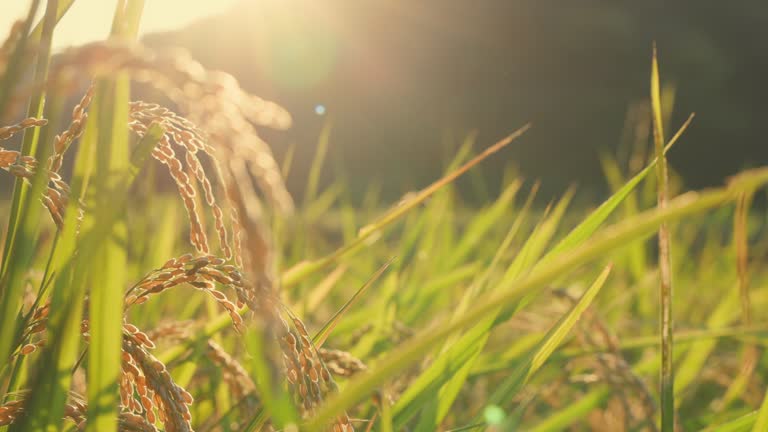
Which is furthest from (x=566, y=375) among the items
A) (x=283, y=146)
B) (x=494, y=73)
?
(x=494, y=73)

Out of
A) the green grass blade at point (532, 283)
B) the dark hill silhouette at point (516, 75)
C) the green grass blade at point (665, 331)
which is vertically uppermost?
the dark hill silhouette at point (516, 75)

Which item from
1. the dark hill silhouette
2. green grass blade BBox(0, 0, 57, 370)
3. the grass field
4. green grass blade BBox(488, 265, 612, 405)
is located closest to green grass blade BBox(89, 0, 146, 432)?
the grass field

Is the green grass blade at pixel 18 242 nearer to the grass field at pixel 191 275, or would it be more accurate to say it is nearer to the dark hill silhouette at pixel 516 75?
the grass field at pixel 191 275

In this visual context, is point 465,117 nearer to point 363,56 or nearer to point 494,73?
point 494,73

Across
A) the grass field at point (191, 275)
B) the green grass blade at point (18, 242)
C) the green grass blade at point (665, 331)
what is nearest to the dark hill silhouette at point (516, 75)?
the grass field at point (191, 275)

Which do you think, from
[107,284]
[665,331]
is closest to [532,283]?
[107,284]

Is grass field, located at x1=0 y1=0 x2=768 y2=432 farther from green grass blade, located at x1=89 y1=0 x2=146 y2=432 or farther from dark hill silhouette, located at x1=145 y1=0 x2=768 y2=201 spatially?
dark hill silhouette, located at x1=145 y1=0 x2=768 y2=201

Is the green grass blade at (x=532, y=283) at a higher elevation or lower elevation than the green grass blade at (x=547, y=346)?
higher

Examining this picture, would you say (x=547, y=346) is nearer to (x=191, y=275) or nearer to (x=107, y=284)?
(x=191, y=275)
